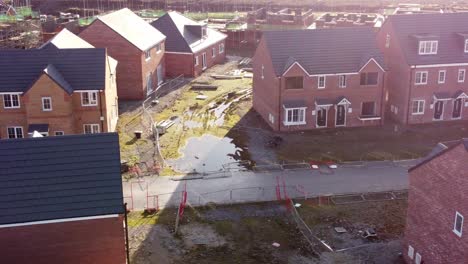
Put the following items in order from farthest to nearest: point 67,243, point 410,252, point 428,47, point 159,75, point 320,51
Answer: point 159,75 → point 428,47 → point 320,51 → point 410,252 → point 67,243

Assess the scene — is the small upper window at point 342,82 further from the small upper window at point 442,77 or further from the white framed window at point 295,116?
the small upper window at point 442,77

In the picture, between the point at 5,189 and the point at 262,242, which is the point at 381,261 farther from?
the point at 5,189

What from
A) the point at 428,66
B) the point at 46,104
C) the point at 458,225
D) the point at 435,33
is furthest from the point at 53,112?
the point at 435,33

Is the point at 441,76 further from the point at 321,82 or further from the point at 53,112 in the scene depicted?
the point at 53,112

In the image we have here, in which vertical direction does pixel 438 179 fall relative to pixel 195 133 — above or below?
above

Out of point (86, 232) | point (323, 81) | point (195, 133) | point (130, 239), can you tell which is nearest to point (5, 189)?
point (86, 232)

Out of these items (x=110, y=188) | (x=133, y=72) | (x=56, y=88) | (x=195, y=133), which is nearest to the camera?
(x=110, y=188)

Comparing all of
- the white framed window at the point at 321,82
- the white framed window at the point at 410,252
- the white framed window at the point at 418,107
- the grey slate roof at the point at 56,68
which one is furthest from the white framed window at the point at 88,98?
the white framed window at the point at 418,107
